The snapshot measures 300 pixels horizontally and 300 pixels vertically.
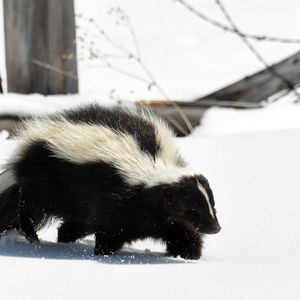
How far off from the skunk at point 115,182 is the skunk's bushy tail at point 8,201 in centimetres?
6

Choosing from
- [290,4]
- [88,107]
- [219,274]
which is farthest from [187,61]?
[219,274]

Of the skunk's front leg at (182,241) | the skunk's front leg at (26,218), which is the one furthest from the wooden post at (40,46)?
the skunk's front leg at (182,241)

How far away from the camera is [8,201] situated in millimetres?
4816

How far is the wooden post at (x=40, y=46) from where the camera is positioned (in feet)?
22.6

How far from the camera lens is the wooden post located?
6.88 metres

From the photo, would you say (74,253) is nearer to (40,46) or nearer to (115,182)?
(115,182)

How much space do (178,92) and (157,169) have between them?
4.12m

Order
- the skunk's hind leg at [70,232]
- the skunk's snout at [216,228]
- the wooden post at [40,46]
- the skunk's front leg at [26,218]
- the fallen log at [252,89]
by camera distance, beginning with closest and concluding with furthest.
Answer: the skunk's snout at [216,228], the skunk's front leg at [26,218], the skunk's hind leg at [70,232], the wooden post at [40,46], the fallen log at [252,89]

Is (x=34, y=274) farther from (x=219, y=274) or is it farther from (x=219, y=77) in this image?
(x=219, y=77)

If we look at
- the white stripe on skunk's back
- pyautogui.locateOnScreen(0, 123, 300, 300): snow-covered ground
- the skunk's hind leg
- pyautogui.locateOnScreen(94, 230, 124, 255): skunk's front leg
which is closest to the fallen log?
pyautogui.locateOnScreen(0, 123, 300, 300): snow-covered ground

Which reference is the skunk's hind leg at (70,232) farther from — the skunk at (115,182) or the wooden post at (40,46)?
the wooden post at (40,46)

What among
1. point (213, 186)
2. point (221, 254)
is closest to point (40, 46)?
point (213, 186)

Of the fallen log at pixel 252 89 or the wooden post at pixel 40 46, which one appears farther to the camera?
the fallen log at pixel 252 89

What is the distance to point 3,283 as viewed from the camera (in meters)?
3.48
